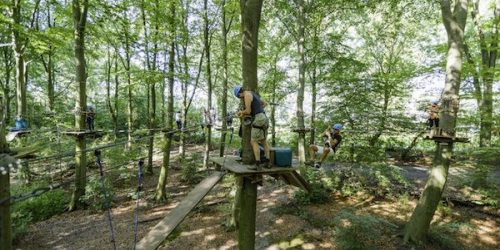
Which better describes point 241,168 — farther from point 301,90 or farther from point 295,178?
point 301,90

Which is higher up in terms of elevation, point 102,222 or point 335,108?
point 335,108

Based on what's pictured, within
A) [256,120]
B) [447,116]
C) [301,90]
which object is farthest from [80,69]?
[447,116]

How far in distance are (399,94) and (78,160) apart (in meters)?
13.7

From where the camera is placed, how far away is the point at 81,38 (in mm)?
10430

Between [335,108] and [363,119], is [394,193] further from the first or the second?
[335,108]

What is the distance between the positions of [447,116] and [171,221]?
22.6ft

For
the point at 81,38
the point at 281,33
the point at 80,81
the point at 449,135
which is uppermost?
the point at 281,33

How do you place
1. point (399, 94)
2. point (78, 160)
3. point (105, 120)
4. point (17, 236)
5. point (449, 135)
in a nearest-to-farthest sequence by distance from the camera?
point (449, 135), point (17, 236), point (78, 160), point (399, 94), point (105, 120)

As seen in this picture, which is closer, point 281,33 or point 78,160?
point 78,160

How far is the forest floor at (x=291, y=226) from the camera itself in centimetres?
790

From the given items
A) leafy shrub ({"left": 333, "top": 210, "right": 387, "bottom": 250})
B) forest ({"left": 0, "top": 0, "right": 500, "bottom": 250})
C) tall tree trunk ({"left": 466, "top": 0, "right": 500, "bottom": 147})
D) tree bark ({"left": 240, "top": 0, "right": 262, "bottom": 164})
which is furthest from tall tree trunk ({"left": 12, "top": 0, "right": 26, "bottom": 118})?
tall tree trunk ({"left": 466, "top": 0, "right": 500, "bottom": 147})

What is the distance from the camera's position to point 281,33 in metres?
18.5

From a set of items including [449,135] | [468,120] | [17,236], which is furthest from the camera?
[468,120]

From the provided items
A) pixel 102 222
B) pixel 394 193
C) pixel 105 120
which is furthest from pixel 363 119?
pixel 105 120
